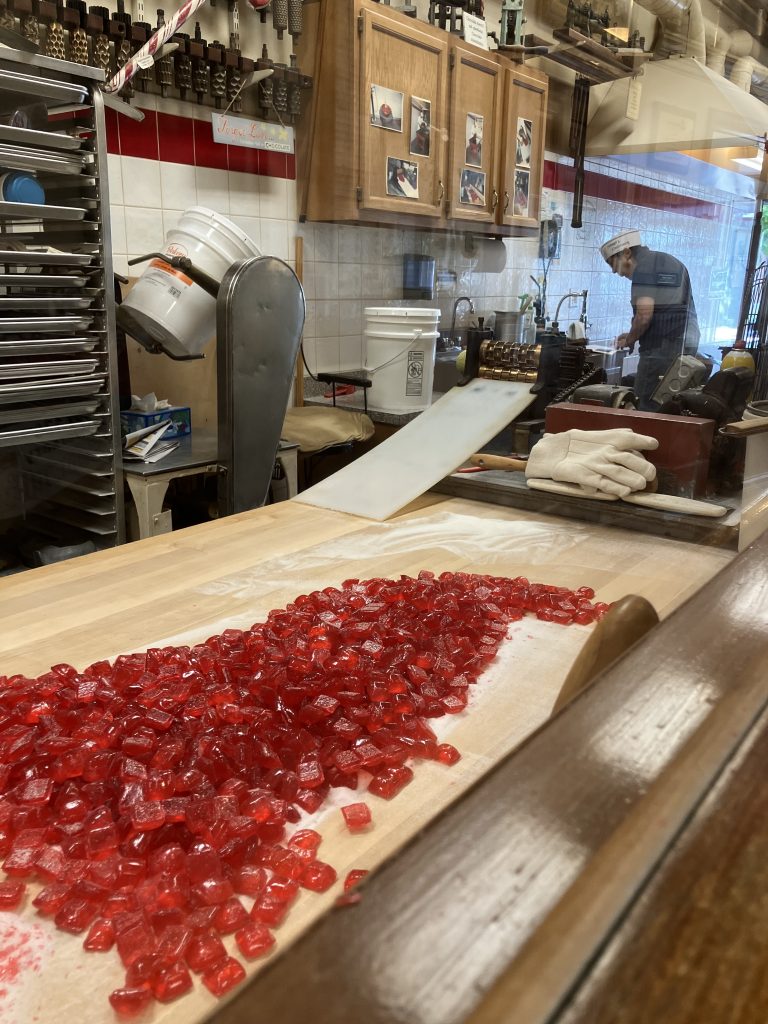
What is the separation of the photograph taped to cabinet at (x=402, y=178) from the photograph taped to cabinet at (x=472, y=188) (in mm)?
168

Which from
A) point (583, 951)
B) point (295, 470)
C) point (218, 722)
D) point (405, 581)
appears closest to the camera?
point (583, 951)

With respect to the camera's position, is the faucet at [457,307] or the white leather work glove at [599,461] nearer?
the white leather work glove at [599,461]

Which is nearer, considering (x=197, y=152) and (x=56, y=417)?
(x=56, y=417)

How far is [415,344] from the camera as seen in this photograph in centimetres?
285

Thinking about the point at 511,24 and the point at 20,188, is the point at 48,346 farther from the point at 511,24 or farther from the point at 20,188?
the point at 511,24

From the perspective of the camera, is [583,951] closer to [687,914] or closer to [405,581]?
[687,914]

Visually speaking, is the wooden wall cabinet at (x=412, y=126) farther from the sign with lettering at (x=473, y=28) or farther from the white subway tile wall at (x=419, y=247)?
the white subway tile wall at (x=419, y=247)

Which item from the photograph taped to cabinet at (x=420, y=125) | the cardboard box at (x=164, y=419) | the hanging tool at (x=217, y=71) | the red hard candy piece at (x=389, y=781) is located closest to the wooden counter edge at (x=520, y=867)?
the red hard candy piece at (x=389, y=781)

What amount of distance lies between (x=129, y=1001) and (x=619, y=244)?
2287 millimetres

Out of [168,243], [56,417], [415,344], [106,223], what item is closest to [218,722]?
[56,417]

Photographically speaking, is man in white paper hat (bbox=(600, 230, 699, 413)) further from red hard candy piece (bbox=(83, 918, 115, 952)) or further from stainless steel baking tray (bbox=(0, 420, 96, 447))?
red hard candy piece (bbox=(83, 918, 115, 952))

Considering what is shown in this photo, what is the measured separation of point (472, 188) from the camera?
2.77 m

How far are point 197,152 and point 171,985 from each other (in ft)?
8.81

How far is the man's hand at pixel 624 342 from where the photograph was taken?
2289 mm
